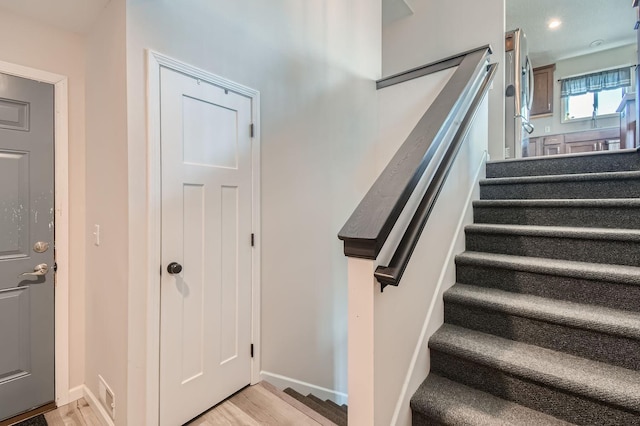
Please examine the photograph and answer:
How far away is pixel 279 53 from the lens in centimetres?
222

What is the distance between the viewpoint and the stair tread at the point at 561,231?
1441 mm

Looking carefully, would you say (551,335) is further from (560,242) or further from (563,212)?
(563,212)

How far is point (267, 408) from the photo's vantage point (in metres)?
1.80

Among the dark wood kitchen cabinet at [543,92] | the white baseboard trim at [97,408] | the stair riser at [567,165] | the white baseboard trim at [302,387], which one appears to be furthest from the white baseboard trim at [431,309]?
the dark wood kitchen cabinet at [543,92]

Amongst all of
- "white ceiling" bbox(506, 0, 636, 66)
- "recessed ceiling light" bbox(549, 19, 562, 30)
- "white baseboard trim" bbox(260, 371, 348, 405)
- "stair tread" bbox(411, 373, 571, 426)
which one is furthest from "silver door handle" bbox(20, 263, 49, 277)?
"recessed ceiling light" bbox(549, 19, 562, 30)

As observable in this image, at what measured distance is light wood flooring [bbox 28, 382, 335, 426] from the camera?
1.69m

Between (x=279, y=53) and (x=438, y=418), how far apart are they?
2342mm

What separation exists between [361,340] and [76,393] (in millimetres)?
2057

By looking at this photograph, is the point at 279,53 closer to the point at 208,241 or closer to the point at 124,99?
the point at 124,99

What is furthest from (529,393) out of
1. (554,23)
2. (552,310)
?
(554,23)

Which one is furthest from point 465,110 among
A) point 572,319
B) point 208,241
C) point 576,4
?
point 576,4

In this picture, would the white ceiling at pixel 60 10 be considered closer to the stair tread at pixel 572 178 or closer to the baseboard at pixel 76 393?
the baseboard at pixel 76 393

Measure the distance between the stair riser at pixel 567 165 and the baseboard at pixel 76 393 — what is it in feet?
10.6

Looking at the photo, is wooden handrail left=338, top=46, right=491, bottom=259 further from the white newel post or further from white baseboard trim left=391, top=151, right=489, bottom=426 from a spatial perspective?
white baseboard trim left=391, top=151, right=489, bottom=426
